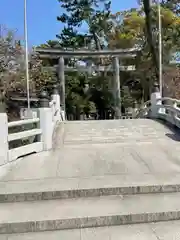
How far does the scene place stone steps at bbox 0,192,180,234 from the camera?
3.34 m

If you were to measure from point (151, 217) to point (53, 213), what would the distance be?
4.11 feet

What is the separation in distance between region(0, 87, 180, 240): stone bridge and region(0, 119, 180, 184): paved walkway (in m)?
0.02

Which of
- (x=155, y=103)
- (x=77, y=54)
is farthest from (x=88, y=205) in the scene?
(x=77, y=54)

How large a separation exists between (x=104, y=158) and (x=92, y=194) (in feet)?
5.83

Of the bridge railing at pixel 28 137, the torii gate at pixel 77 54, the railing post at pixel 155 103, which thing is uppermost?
the torii gate at pixel 77 54

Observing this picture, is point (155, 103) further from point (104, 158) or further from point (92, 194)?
point (92, 194)

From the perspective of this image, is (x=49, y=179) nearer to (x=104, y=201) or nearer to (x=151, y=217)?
(x=104, y=201)

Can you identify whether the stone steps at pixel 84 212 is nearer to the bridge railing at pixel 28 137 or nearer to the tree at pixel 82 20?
the bridge railing at pixel 28 137

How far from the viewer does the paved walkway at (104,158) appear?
4.70m

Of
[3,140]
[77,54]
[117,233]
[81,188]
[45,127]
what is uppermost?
[77,54]

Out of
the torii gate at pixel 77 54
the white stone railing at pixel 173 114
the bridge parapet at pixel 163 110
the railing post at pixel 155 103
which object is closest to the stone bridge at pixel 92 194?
the white stone railing at pixel 173 114

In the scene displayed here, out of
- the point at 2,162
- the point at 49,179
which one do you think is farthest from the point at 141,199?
the point at 2,162

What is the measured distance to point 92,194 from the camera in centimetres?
403

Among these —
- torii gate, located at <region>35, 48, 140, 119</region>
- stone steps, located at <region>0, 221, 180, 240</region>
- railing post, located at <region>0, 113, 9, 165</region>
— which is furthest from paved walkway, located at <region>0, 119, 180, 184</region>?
torii gate, located at <region>35, 48, 140, 119</region>
